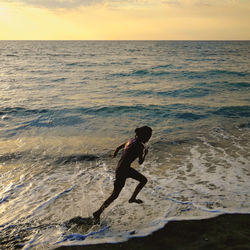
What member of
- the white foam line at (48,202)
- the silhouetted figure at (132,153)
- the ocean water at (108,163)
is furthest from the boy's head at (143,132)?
the white foam line at (48,202)

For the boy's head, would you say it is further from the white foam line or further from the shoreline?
the white foam line

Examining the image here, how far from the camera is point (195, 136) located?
9797 millimetres

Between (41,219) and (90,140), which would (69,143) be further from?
(41,219)

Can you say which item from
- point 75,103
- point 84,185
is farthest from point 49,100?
point 84,185

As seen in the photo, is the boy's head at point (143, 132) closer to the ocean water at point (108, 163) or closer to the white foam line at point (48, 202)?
the ocean water at point (108, 163)

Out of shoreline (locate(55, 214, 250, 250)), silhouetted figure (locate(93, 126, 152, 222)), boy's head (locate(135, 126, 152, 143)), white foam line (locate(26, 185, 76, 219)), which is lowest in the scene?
white foam line (locate(26, 185, 76, 219))

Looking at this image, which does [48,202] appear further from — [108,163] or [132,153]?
[108,163]

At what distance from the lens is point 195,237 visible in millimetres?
4004

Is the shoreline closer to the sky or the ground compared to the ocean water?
closer to the sky

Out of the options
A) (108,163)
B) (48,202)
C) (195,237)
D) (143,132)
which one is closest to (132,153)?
(143,132)

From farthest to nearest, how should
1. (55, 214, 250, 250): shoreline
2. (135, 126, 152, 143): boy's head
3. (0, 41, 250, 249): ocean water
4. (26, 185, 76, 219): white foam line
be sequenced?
(26, 185, 76, 219): white foam line → (0, 41, 250, 249): ocean water → (135, 126, 152, 143): boy's head → (55, 214, 250, 250): shoreline

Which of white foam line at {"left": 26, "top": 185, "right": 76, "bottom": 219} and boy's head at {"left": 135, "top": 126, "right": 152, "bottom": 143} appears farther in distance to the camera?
white foam line at {"left": 26, "top": 185, "right": 76, "bottom": 219}

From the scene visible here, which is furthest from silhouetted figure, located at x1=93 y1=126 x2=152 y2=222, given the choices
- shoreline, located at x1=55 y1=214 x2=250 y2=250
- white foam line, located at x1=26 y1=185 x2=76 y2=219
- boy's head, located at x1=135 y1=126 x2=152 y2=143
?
white foam line, located at x1=26 y1=185 x2=76 y2=219

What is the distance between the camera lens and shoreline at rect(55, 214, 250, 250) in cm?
382
